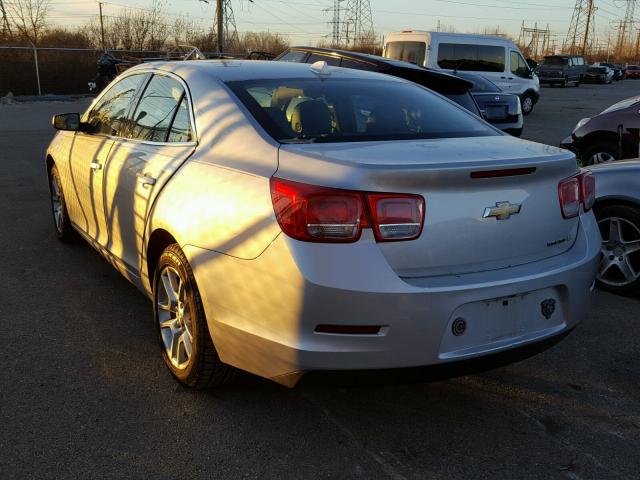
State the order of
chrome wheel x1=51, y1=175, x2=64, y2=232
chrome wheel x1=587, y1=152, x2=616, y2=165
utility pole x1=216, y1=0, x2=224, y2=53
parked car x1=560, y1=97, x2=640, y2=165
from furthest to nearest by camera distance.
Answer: utility pole x1=216, y1=0, x2=224, y2=53 < chrome wheel x1=587, y1=152, x2=616, y2=165 < parked car x1=560, y1=97, x2=640, y2=165 < chrome wheel x1=51, y1=175, x2=64, y2=232

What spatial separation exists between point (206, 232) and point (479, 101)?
25.2ft

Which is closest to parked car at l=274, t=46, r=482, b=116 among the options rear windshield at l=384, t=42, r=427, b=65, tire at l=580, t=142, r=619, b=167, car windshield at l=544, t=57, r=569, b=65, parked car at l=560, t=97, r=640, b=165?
parked car at l=560, t=97, r=640, b=165

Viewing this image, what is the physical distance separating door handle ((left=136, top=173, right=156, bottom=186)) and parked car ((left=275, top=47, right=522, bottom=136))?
4.29 metres

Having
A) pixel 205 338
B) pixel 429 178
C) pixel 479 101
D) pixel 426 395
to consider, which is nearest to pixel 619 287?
pixel 426 395

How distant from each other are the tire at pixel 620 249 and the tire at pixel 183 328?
3.19 m

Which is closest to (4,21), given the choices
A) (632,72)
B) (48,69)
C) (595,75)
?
(48,69)

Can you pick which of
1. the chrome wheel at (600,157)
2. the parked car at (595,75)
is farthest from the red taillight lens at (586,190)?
the parked car at (595,75)

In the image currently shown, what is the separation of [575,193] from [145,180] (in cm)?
217

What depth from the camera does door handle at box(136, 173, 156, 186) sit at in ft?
11.0

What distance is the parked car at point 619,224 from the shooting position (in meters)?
4.73

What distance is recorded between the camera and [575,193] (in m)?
2.96

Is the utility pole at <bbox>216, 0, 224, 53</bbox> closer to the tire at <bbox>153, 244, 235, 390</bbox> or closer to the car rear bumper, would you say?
the tire at <bbox>153, 244, 235, 390</bbox>

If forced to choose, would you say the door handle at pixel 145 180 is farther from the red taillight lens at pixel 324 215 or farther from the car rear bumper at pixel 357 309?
the red taillight lens at pixel 324 215

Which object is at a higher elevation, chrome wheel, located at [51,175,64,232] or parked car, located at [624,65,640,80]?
chrome wheel, located at [51,175,64,232]
